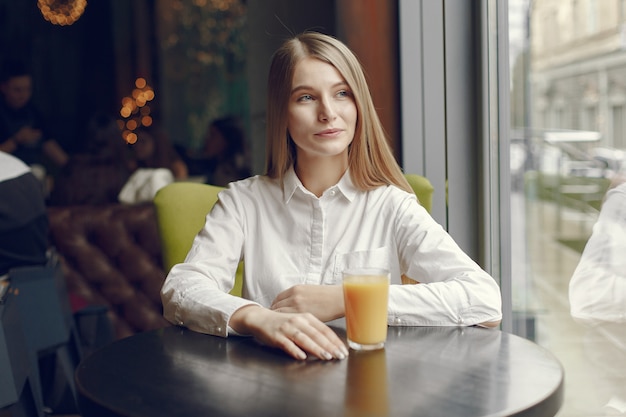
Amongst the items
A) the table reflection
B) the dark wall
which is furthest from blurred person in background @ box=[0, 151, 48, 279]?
the dark wall

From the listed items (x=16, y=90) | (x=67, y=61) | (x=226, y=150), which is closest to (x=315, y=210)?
(x=226, y=150)

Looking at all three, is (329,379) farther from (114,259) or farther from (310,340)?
(114,259)

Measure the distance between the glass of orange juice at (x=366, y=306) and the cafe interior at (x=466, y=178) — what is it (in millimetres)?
263

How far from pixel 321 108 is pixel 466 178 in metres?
0.71

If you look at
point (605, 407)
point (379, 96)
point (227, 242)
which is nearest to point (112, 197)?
point (379, 96)

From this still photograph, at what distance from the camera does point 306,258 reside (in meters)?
1.68

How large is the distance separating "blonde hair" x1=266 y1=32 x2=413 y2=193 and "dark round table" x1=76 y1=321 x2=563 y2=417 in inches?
20.0

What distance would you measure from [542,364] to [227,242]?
77 centimetres

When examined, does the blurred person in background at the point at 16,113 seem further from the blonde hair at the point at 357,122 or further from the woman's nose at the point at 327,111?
the woman's nose at the point at 327,111

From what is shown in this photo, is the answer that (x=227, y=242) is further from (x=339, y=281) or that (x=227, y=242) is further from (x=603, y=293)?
(x=603, y=293)

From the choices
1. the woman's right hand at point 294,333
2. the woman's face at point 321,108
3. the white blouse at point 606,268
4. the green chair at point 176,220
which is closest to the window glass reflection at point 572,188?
the white blouse at point 606,268

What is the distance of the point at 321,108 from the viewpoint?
64.0 inches

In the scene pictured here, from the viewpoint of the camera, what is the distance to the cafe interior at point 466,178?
4.96 ft

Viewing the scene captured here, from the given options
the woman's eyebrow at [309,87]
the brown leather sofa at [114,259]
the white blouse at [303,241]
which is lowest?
the brown leather sofa at [114,259]
